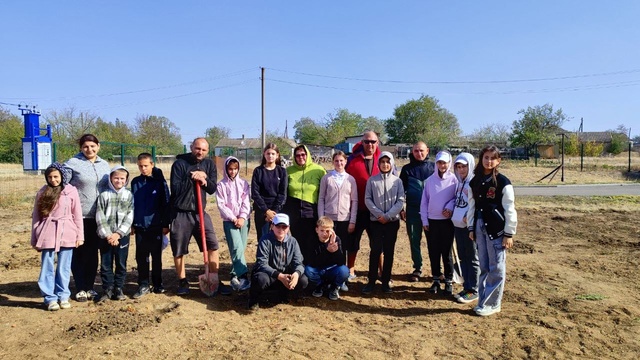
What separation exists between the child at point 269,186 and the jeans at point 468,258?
2.07 metres

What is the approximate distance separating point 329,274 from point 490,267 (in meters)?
1.73

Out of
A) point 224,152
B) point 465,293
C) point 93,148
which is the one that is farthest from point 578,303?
point 224,152

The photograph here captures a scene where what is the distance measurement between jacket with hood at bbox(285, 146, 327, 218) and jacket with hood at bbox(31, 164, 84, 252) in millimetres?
2310

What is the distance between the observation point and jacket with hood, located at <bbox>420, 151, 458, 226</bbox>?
4.74m

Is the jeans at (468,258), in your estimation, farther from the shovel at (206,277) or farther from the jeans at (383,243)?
the shovel at (206,277)

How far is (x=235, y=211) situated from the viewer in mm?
4945

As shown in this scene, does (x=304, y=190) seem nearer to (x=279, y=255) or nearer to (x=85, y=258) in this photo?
(x=279, y=255)

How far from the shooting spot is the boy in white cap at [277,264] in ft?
14.3

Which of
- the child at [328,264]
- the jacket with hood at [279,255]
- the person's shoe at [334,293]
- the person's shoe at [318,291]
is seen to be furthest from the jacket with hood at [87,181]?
the person's shoe at [334,293]

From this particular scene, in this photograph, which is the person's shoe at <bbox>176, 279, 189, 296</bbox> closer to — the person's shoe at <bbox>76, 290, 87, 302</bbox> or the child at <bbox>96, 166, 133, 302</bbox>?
the child at <bbox>96, 166, 133, 302</bbox>

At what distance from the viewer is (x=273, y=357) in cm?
335

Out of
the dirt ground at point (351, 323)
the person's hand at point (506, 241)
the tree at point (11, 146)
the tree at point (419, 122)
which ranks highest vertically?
the tree at point (419, 122)

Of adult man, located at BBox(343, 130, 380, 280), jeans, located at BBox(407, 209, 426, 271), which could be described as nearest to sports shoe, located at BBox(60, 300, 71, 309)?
adult man, located at BBox(343, 130, 380, 280)

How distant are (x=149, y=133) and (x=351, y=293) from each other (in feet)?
155
